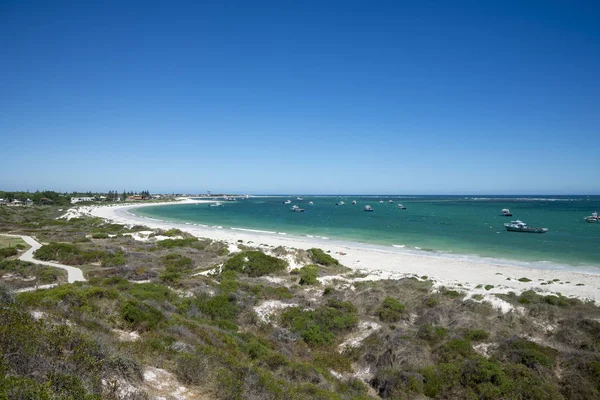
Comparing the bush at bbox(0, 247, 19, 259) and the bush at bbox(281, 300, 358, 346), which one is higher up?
the bush at bbox(0, 247, 19, 259)

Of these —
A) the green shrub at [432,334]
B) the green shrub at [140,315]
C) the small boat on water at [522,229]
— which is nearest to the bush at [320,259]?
the green shrub at [432,334]

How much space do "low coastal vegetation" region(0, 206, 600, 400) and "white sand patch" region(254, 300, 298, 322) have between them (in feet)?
0.17

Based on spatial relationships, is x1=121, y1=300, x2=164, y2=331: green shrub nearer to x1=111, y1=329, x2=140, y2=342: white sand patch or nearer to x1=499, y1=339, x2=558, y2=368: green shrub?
x1=111, y1=329, x2=140, y2=342: white sand patch

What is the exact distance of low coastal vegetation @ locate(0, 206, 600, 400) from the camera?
6711 mm

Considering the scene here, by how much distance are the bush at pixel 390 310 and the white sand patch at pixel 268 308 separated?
4.20m

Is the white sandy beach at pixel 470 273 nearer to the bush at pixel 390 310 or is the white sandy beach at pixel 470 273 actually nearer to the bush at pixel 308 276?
the bush at pixel 308 276

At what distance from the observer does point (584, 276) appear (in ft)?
87.3

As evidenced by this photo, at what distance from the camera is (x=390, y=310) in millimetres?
15258

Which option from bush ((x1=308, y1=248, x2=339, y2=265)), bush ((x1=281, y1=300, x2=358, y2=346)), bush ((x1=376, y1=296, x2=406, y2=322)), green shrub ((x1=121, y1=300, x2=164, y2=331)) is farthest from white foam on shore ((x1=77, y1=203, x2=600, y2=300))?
green shrub ((x1=121, y1=300, x2=164, y2=331))

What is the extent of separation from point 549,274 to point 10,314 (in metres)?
34.4

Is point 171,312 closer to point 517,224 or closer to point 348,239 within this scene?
point 348,239

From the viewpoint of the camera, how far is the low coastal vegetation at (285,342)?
6711 mm

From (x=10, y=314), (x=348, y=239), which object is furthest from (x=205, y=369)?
(x=348, y=239)

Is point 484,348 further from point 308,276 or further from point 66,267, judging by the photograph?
point 66,267
